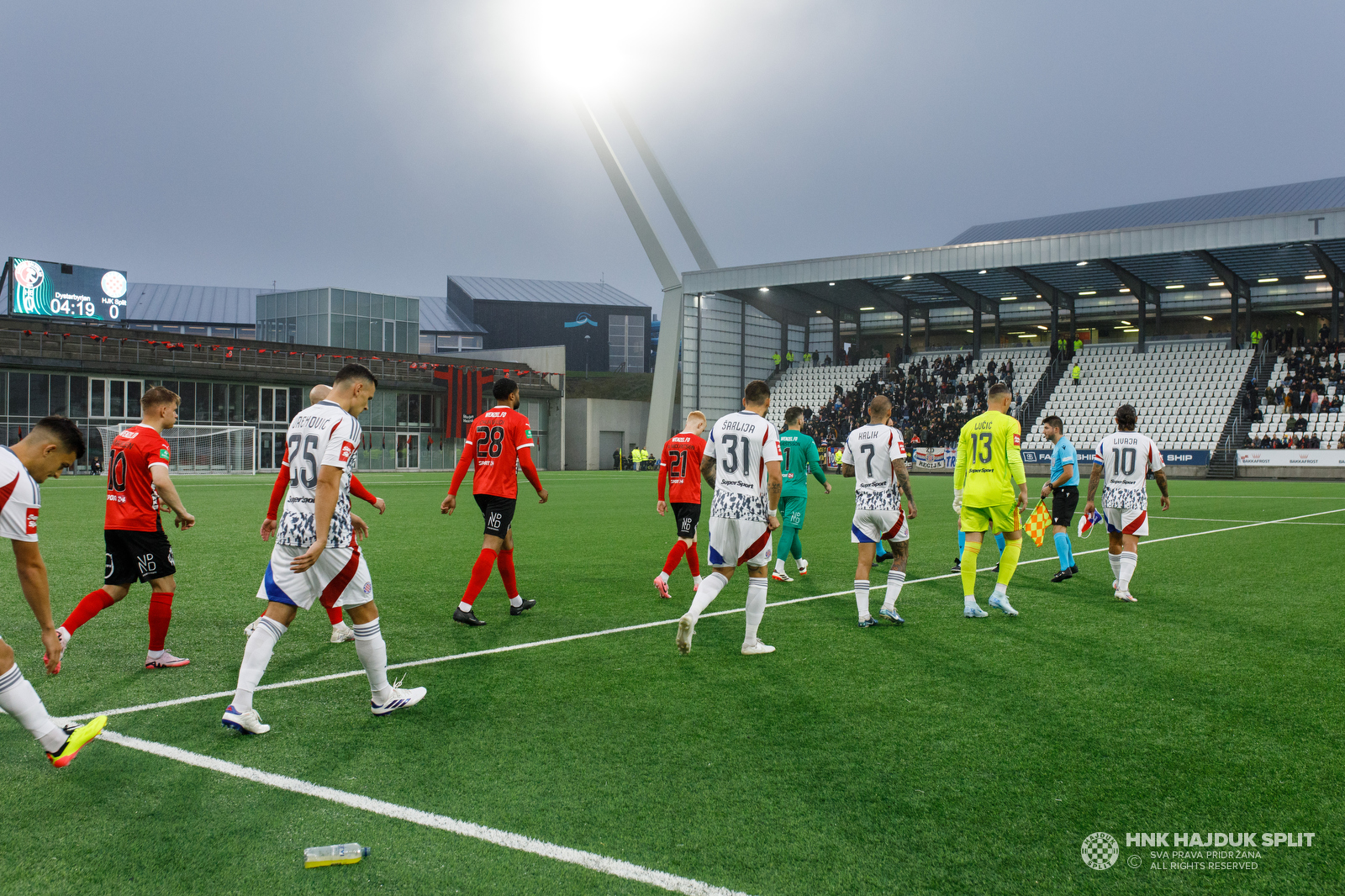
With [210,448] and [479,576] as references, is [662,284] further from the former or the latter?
[479,576]

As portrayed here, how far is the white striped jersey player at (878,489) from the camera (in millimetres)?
7445

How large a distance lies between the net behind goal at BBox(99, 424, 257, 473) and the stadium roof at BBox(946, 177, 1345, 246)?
39620 millimetres

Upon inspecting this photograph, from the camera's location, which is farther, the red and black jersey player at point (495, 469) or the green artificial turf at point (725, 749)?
the red and black jersey player at point (495, 469)

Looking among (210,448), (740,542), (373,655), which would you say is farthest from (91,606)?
(210,448)

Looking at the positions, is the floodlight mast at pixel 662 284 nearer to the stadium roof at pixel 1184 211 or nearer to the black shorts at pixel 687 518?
the stadium roof at pixel 1184 211

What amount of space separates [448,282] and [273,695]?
76059 mm

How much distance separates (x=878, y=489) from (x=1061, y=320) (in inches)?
1849

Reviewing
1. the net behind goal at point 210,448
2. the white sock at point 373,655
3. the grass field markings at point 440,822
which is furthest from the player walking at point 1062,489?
the net behind goal at point 210,448

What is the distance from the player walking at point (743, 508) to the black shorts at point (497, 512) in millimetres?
1980

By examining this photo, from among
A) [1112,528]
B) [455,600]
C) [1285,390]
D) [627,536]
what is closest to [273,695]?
[455,600]

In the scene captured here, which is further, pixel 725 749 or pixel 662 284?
pixel 662 284

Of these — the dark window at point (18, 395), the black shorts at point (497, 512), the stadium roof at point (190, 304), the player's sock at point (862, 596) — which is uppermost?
the stadium roof at point (190, 304)

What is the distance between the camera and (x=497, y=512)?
738 cm

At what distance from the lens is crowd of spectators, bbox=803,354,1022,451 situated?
1699 inches
